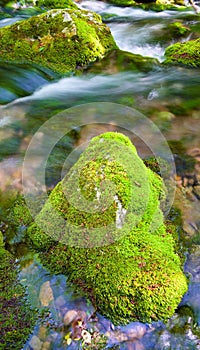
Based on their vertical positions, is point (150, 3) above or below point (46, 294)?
above

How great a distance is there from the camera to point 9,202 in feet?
13.4

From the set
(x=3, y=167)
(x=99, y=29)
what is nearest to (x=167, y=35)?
(x=99, y=29)

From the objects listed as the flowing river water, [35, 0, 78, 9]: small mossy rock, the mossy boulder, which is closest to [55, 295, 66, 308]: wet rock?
the flowing river water

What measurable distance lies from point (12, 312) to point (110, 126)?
3876mm

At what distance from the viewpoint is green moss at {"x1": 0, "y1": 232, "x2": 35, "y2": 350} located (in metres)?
2.74

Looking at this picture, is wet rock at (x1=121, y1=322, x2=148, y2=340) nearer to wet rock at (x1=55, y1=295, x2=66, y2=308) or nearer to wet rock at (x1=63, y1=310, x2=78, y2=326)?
wet rock at (x1=63, y1=310, x2=78, y2=326)

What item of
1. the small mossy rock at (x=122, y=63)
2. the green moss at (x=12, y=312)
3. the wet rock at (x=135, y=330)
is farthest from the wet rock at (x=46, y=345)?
the small mossy rock at (x=122, y=63)

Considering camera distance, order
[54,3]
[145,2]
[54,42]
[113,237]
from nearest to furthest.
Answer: [113,237] → [54,42] → [54,3] → [145,2]

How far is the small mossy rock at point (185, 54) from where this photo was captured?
29.2ft

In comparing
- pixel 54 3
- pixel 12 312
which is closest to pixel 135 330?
pixel 12 312

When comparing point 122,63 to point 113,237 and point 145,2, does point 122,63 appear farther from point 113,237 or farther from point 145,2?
point 145,2

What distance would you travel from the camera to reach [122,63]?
901 centimetres

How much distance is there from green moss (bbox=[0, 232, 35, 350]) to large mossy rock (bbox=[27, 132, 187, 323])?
15.0 inches

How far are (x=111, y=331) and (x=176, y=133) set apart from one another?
386cm
